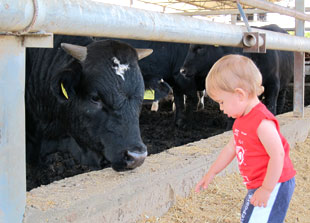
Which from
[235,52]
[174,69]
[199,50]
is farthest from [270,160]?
[174,69]

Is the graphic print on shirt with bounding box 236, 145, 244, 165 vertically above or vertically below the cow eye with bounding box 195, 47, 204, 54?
below

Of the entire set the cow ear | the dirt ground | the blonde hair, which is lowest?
the dirt ground

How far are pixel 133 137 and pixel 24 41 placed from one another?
1.27 m

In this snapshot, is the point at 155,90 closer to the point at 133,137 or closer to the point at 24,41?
the point at 133,137

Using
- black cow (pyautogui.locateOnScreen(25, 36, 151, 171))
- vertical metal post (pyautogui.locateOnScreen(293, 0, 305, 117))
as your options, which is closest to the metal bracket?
black cow (pyautogui.locateOnScreen(25, 36, 151, 171))

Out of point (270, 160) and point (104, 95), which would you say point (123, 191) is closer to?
point (104, 95)

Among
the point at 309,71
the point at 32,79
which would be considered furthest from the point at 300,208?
the point at 309,71

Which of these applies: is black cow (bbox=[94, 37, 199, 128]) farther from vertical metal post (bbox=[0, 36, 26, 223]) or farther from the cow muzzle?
vertical metal post (bbox=[0, 36, 26, 223])

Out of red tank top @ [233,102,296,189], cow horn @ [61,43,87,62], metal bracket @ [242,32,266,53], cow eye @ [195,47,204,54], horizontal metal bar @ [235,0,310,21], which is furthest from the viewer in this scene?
cow eye @ [195,47,204,54]

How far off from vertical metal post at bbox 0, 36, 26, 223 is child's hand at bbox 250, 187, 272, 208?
40.4 inches

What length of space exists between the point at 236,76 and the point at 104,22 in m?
0.64

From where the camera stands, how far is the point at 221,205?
9.38 feet

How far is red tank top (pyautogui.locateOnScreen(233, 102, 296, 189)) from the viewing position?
77.0 inches

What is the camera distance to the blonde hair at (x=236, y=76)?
1914mm
